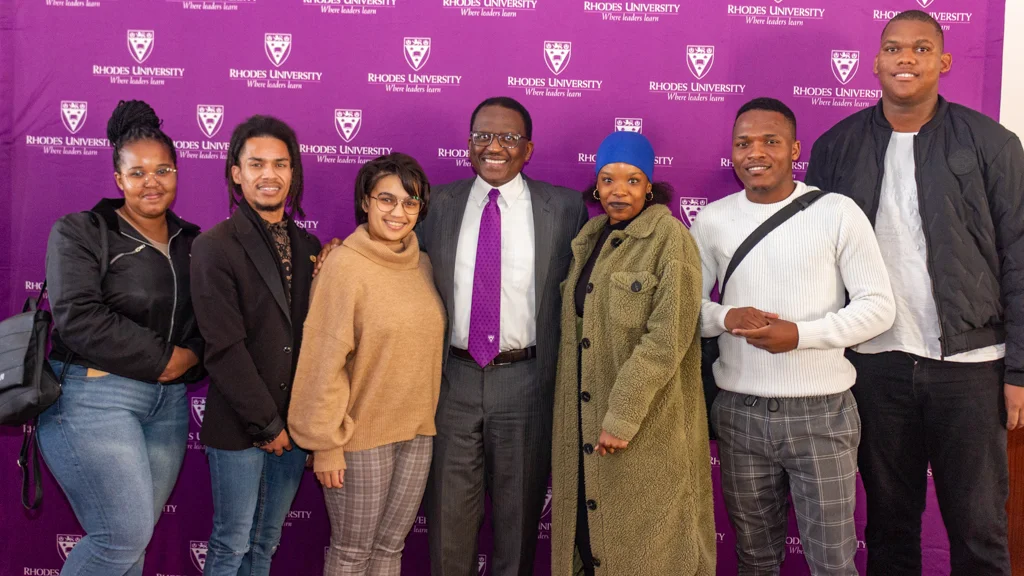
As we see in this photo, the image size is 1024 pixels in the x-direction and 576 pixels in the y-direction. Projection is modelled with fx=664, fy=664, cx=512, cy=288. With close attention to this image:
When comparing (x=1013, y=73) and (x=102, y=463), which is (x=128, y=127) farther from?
(x=1013, y=73)

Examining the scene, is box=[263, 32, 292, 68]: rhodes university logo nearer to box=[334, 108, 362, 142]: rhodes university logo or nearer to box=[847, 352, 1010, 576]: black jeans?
box=[334, 108, 362, 142]: rhodes university logo

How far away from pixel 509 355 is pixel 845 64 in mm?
2199

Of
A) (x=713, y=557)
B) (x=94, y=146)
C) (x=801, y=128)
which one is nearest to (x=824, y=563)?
(x=713, y=557)

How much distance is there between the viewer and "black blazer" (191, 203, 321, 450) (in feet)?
7.13

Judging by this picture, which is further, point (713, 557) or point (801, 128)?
point (801, 128)

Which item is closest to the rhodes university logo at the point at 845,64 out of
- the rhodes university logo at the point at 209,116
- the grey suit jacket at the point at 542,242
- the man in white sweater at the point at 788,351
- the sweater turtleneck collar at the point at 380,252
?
the man in white sweater at the point at 788,351

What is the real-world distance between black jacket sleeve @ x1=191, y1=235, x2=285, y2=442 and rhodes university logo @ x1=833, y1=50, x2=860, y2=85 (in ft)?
9.45

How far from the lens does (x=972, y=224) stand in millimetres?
2447

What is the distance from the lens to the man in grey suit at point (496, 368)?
101 inches

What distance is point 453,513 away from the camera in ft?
8.49

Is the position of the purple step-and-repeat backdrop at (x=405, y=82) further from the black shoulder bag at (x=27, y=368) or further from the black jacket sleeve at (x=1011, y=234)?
the black shoulder bag at (x=27, y=368)

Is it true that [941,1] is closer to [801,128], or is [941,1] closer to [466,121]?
[801,128]

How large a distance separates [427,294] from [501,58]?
1.41 metres

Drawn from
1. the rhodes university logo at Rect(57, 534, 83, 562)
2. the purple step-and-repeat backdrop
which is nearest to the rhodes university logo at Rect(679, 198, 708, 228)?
the purple step-and-repeat backdrop
